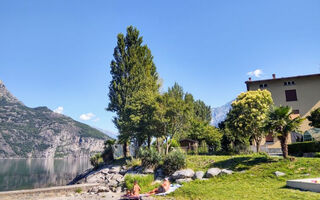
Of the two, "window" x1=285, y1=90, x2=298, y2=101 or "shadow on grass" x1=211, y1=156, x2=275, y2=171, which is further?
"window" x1=285, y1=90, x2=298, y2=101

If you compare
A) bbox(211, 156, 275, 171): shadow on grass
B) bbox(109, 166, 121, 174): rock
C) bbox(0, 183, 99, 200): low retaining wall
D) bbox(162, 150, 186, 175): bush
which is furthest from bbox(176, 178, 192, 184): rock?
bbox(109, 166, 121, 174): rock

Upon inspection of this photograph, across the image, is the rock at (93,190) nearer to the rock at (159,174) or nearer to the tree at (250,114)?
the rock at (159,174)

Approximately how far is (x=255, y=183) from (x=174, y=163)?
290 inches

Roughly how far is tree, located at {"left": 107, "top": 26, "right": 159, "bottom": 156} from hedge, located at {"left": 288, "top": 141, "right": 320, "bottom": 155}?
62.1ft

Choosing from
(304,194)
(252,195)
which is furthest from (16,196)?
(304,194)

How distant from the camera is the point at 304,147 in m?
21.0

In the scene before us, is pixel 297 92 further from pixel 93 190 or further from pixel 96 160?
pixel 93 190

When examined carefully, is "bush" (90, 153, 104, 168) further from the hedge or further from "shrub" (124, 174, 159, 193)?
the hedge

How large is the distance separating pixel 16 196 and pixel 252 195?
16.6 meters

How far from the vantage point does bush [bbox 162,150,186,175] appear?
59.4ft

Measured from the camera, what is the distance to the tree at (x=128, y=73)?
107 feet

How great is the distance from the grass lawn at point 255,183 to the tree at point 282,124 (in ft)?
5.46

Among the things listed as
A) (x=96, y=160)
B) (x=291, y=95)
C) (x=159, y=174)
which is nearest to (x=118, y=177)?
(x=159, y=174)

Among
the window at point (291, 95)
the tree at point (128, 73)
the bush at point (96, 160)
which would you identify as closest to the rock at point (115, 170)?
the tree at point (128, 73)
